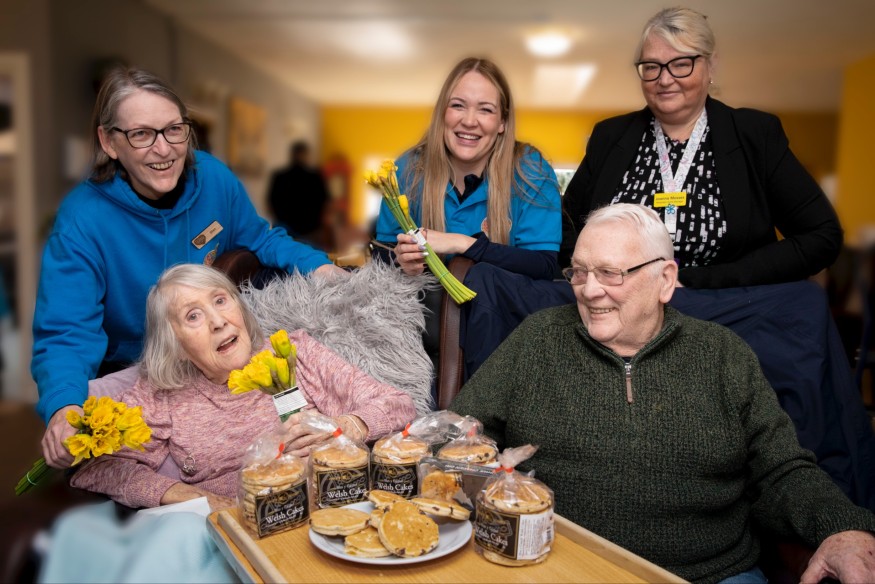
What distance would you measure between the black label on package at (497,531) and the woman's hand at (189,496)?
651 millimetres

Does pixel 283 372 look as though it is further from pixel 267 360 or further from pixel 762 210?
pixel 762 210

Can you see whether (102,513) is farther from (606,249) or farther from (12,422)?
(12,422)

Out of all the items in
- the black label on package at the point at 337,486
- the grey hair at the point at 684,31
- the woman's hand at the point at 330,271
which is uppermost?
the grey hair at the point at 684,31

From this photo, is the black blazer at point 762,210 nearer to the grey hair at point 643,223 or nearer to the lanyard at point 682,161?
the lanyard at point 682,161

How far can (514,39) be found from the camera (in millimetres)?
7656

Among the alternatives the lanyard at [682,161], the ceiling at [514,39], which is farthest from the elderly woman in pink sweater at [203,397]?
the ceiling at [514,39]

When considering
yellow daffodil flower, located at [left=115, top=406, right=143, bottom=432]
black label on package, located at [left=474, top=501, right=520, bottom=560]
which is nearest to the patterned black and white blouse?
black label on package, located at [left=474, top=501, right=520, bottom=560]

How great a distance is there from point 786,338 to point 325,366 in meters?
1.17

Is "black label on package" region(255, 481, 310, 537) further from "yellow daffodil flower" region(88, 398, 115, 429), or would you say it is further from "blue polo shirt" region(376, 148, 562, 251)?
"blue polo shirt" region(376, 148, 562, 251)

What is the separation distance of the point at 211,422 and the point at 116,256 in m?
0.61

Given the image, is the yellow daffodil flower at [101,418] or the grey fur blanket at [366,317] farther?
the grey fur blanket at [366,317]

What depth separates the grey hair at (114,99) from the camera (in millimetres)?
1892

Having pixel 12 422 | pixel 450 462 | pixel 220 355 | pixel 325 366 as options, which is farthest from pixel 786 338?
pixel 12 422

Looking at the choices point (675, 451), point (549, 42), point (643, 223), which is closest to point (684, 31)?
point (643, 223)
